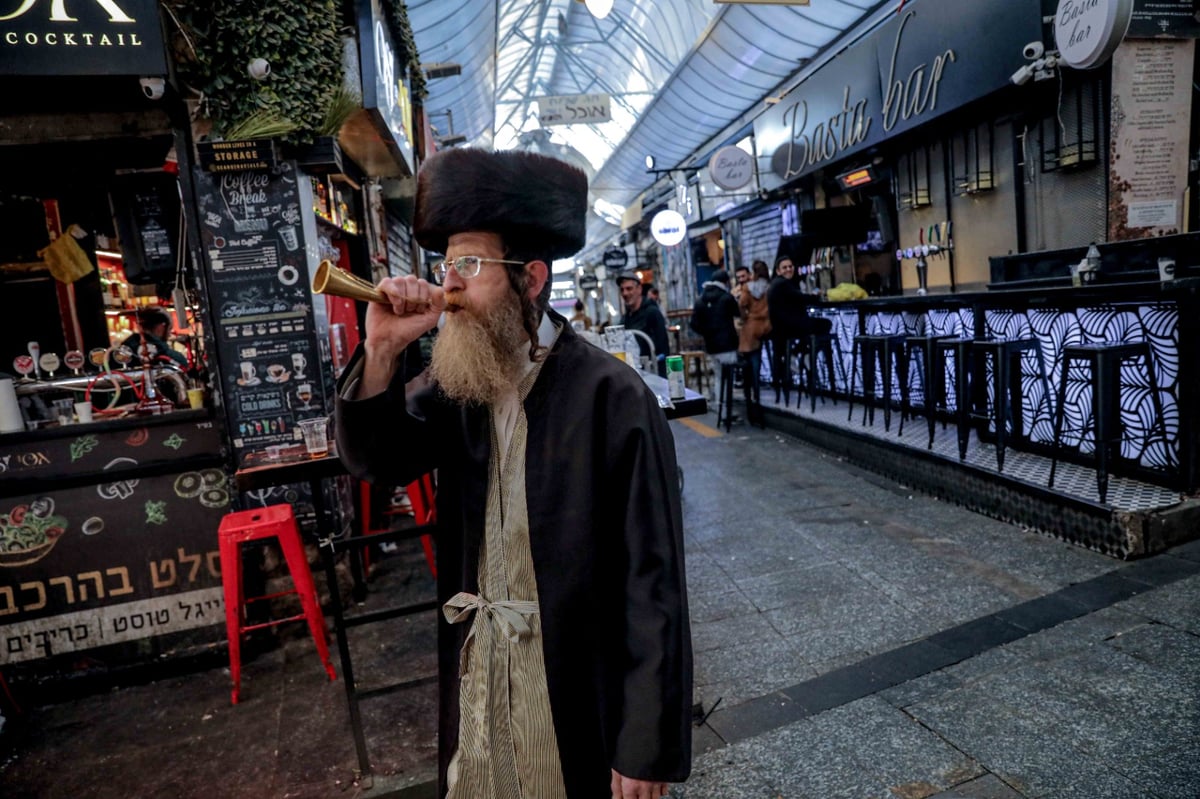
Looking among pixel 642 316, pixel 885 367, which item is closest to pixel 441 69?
pixel 642 316

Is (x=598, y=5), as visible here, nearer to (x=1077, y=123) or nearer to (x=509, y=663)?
(x=1077, y=123)

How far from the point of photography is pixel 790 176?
37.3ft

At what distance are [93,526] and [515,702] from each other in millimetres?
3456

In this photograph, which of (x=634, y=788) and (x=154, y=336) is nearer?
(x=634, y=788)

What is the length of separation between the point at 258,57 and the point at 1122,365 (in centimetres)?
558

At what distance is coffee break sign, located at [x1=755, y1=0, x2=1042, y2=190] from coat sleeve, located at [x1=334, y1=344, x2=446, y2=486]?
7.08 m

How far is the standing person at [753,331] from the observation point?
8.79m

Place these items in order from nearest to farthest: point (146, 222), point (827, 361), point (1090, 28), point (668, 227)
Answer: point (146, 222)
point (1090, 28)
point (827, 361)
point (668, 227)

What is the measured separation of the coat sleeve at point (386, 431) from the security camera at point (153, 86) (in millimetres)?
2814

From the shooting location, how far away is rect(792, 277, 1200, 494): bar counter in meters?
4.08

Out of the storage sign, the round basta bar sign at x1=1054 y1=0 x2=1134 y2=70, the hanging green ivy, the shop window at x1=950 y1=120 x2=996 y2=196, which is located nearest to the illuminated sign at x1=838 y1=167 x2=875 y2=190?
the shop window at x1=950 y1=120 x2=996 y2=196

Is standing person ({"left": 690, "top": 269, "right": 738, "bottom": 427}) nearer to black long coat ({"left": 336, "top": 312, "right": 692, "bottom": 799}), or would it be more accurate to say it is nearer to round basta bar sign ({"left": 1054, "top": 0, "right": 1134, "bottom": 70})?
round basta bar sign ({"left": 1054, "top": 0, "right": 1134, "bottom": 70})

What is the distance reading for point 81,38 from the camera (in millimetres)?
3078

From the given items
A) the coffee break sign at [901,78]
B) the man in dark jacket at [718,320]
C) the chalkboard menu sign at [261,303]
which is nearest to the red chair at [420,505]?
the chalkboard menu sign at [261,303]
